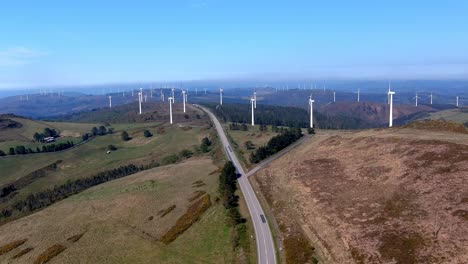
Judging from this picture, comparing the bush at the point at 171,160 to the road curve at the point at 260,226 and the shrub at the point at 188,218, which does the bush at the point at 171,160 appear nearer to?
the road curve at the point at 260,226

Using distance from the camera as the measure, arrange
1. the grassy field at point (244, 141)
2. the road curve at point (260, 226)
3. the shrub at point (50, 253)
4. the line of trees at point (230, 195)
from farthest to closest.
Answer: the grassy field at point (244, 141) < the line of trees at point (230, 195) < the shrub at point (50, 253) < the road curve at point (260, 226)

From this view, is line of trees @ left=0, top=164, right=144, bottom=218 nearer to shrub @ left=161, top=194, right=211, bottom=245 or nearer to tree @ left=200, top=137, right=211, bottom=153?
tree @ left=200, top=137, right=211, bottom=153

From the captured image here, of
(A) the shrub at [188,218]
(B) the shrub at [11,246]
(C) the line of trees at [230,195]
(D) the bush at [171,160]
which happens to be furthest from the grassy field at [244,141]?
(B) the shrub at [11,246]

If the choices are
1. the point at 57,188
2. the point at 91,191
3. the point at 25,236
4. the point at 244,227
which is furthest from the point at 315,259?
the point at 57,188

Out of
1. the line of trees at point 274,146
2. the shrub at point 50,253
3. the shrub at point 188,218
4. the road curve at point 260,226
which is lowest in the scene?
the shrub at point 50,253

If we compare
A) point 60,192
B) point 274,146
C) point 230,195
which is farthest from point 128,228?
point 274,146

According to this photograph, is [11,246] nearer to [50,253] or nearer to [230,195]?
[50,253]
